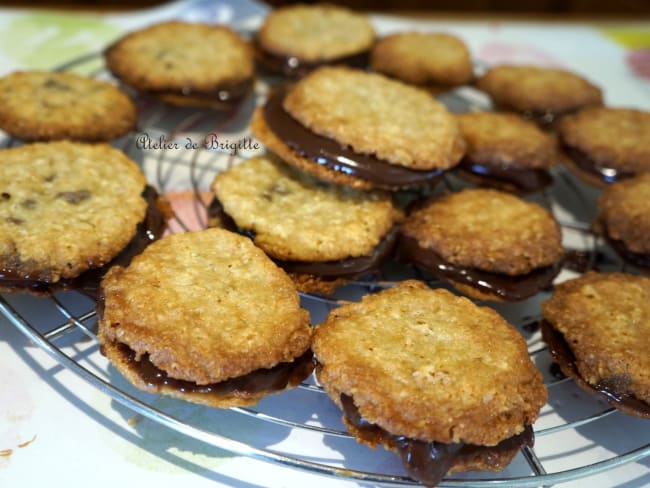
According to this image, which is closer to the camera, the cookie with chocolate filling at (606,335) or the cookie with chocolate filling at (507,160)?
the cookie with chocolate filling at (606,335)

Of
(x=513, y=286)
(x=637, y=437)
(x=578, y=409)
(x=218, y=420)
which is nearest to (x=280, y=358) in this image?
(x=218, y=420)

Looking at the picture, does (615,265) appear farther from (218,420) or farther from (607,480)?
(218,420)

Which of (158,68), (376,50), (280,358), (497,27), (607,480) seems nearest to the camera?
(280,358)

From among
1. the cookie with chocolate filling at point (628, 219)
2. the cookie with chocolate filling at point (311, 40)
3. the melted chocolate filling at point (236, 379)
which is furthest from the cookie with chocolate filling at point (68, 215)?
the cookie with chocolate filling at point (628, 219)

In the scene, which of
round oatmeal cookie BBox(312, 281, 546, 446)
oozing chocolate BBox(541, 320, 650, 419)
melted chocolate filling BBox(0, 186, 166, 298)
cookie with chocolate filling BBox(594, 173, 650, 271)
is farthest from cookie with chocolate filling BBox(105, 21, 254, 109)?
oozing chocolate BBox(541, 320, 650, 419)

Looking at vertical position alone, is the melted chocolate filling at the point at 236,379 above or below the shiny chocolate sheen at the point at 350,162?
below

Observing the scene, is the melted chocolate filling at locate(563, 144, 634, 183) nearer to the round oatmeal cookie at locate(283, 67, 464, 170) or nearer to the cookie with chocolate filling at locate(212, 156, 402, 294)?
the round oatmeal cookie at locate(283, 67, 464, 170)

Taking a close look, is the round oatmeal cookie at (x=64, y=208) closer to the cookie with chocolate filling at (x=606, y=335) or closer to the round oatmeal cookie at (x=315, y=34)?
the round oatmeal cookie at (x=315, y=34)
